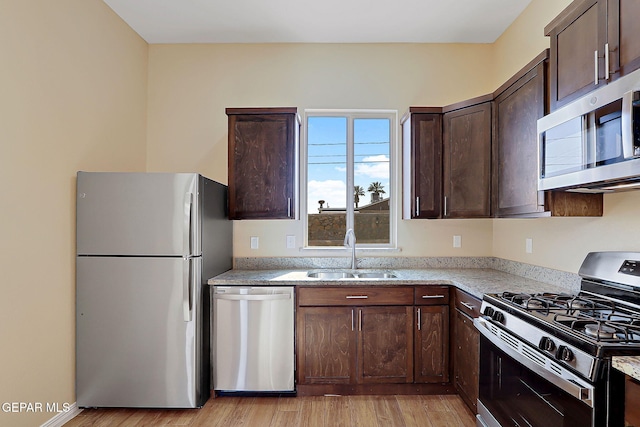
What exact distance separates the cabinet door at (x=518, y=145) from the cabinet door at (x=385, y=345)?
1027 mm

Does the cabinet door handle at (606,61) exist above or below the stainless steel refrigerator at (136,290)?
above

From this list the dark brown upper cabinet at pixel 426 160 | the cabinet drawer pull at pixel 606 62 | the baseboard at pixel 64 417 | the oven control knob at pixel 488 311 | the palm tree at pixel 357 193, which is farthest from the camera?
the palm tree at pixel 357 193

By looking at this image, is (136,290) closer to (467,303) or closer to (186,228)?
(186,228)

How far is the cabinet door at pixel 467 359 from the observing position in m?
2.35

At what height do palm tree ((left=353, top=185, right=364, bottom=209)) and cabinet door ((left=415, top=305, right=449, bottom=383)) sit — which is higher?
palm tree ((left=353, top=185, right=364, bottom=209))

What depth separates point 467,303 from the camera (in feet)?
8.11

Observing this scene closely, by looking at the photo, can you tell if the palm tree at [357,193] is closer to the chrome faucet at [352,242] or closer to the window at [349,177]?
the window at [349,177]

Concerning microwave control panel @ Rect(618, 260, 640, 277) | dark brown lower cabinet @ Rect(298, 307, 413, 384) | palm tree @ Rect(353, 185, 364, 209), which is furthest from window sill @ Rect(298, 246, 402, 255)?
microwave control panel @ Rect(618, 260, 640, 277)

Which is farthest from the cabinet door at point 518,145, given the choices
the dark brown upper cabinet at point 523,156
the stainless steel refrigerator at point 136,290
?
the stainless steel refrigerator at point 136,290

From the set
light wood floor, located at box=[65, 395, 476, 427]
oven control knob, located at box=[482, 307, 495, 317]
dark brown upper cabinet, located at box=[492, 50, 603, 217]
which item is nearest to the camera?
oven control knob, located at box=[482, 307, 495, 317]

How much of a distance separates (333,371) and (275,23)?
2.71 m

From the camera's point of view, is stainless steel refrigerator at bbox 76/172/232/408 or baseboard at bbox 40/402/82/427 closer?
baseboard at bbox 40/402/82/427

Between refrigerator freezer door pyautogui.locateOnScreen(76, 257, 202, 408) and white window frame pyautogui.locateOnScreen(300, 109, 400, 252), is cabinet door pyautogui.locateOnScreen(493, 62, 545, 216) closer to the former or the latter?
white window frame pyautogui.locateOnScreen(300, 109, 400, 252)

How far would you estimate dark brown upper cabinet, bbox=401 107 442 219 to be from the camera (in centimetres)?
301
